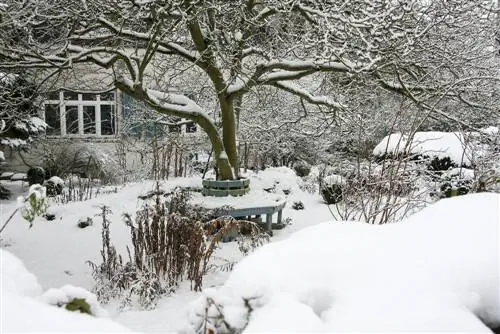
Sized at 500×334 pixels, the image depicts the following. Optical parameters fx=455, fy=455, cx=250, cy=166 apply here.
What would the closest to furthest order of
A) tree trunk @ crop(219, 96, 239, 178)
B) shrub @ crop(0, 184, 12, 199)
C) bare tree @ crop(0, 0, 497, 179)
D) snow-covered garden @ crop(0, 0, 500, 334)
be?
snow-covered garden @ crop(0, 0, 500, 334) < bare tree @ crop(0, 0, 497, 179) < tree trunk @ crop(219, 96, 239, 178) < shrub @ crop(0, 184, 12, 199)

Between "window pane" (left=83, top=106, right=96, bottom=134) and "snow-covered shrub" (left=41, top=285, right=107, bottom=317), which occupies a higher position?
"window pane" (left=83, top=106, right=96, bottom=134)

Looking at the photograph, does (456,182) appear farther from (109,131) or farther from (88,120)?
(88,120)

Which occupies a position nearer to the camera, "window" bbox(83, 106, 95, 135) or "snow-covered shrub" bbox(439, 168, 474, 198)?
"snow-covered shrub" bbox(439, 168, 474, 198)

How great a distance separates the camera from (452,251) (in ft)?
6.09

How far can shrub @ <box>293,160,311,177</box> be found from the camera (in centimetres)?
1427

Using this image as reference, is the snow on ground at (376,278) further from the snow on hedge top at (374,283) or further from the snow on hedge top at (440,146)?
the snow on hedge top at (440,146)

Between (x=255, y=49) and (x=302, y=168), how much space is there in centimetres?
721

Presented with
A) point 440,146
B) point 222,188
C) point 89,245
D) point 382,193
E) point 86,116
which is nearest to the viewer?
point 382,193

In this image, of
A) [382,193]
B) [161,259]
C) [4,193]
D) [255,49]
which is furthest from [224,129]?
[4,193]

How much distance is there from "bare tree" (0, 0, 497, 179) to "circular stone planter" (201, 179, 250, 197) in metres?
0.31

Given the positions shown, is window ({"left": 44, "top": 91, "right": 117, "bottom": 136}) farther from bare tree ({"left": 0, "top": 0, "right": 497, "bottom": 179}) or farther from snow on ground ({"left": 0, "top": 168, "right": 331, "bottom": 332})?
bare tree ({"left": 0, "top": 0, "right": 497, "bottom": 179})

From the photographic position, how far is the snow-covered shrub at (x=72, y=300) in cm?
188

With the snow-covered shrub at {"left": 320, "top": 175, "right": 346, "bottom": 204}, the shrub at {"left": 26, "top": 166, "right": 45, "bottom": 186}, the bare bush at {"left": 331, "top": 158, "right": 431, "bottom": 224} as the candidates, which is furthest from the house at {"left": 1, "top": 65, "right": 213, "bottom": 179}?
the bare bush at {"left": 331, "top": 158, "right": 431, "bottom": 224}

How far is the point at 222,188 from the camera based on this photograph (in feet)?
23.9
